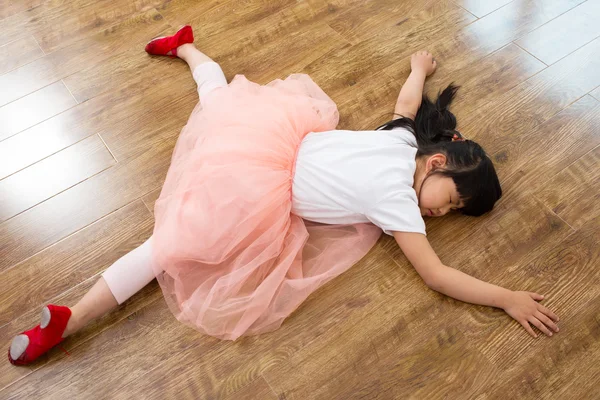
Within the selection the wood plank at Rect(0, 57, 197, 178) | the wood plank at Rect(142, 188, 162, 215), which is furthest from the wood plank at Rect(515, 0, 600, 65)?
the wood plank at Rect(142, 188, 162, 215)

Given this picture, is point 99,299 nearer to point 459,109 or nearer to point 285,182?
point 285,182

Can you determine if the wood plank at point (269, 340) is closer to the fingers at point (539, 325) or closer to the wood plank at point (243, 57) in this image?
the fingers at point (539, 325)

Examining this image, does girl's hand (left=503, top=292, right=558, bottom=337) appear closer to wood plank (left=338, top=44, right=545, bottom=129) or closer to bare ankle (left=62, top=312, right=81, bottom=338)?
wood plank (left=338, top=44, right=545, bottom=129)

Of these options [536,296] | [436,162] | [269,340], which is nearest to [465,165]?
[436,162]

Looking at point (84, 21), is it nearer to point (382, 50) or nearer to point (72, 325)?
point (382, 50)

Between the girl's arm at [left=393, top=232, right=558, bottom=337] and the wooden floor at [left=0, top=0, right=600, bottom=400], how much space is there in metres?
0.02

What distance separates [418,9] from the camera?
1673 mm

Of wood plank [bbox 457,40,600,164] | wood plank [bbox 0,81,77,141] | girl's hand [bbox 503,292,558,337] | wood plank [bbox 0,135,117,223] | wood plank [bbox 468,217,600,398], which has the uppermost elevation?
wood plank [bbox 0,81,77,141]

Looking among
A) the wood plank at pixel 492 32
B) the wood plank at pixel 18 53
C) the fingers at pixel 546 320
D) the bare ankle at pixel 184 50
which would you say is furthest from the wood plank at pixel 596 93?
the wood plank at pixel 18 53

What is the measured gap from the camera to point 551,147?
135 cm

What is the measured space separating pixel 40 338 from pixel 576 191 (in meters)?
1.18

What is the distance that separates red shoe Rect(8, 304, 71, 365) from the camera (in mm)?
1025

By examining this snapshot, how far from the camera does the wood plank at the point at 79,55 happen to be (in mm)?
1537

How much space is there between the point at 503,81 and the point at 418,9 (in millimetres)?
372
